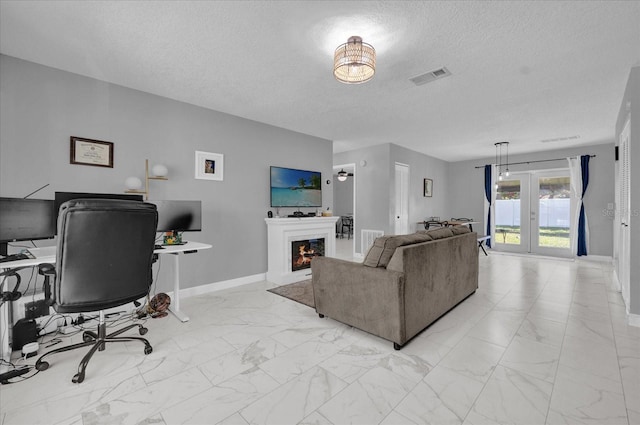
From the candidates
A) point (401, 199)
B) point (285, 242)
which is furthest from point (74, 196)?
point (401, 199)

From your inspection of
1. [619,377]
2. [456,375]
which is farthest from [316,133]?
[619,377]

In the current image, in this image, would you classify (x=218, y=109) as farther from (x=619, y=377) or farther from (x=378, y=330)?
(x=619, y=377)

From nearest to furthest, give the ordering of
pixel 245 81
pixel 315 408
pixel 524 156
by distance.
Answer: pixel 315 408 → pixel 245 81 → pixel 524 156

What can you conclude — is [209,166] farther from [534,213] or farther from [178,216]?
[534,213]

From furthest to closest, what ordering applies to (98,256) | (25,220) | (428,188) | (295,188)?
(428,188)
(295,188)
(25,220)
(98,256)

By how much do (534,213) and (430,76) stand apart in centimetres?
611

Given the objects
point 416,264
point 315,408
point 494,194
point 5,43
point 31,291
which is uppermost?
point 5,43

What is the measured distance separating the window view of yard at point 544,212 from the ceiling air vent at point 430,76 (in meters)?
5.85

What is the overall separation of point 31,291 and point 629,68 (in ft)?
20.2

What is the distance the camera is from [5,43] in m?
2.44

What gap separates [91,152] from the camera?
3.07m

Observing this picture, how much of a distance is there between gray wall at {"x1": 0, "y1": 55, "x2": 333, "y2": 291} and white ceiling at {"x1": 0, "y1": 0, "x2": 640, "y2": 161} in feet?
0.69

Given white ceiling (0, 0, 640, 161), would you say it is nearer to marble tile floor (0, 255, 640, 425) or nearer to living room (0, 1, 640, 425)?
living room (0, 1, 640, 425)

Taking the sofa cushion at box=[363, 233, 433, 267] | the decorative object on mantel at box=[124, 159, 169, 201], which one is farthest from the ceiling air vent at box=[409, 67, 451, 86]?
the decorative object on mantel at box=[124, 159, 169, 201]
